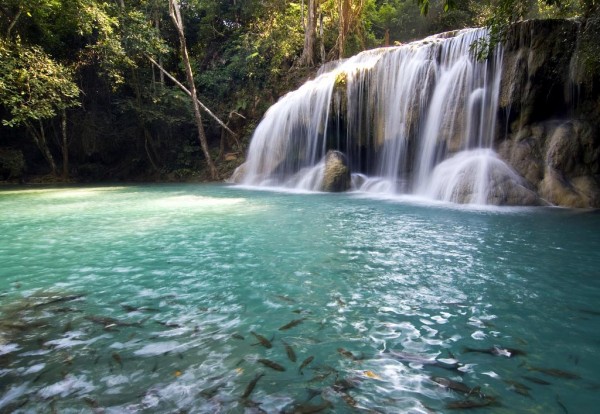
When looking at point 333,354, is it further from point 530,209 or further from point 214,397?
point 530,209

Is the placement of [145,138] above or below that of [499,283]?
above

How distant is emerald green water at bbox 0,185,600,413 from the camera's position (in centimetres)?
212

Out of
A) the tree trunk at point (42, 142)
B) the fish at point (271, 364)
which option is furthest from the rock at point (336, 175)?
the tree trunk at point (42, 142)

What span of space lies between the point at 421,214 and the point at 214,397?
6521 millimetres

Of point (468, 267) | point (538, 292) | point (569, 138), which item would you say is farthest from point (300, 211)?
point (569, 138)

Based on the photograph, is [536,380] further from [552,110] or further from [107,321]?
[552,110]

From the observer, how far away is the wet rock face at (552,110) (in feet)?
30.7

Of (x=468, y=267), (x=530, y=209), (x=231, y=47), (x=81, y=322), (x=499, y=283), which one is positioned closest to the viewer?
(x=81, y=322)

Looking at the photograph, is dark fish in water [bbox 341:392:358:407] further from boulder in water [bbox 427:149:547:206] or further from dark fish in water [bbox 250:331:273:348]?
boulder in water [bbox 427:149:547:206]

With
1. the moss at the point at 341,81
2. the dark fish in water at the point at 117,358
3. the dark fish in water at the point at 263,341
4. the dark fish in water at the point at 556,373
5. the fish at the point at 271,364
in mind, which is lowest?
the dark fish in water at the point at 117,358

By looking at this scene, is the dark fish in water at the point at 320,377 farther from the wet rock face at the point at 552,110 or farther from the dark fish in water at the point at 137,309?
the wet rock face at the point at 552,110

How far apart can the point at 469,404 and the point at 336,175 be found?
1126 centimetres

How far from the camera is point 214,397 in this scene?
208cm

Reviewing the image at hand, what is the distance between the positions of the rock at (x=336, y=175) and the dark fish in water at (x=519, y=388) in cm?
1088
